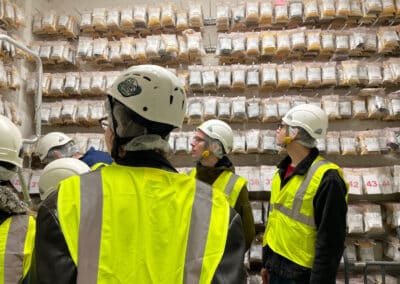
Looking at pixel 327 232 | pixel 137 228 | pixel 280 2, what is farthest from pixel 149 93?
pixel 280 2

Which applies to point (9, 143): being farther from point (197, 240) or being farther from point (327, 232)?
point (327, 232)

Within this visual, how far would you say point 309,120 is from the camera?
306 centimetres

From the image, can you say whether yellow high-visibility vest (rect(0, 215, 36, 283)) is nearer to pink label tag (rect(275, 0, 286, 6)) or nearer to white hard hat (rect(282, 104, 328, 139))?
white hard hat (rect(282, 104, 328, 139))

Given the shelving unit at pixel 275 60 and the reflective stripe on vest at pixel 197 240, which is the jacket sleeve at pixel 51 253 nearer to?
the reflective stripe on vest at pixel 197 240

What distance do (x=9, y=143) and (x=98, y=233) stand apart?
0.86 metres

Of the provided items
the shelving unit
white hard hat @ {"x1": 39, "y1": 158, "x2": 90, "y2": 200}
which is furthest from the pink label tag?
→ white hard hat @ {"x1": 39, "y1": 158, "x2": 90, "y2": 200}

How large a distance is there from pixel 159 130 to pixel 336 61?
160 inches

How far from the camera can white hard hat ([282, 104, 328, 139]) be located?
302 cm

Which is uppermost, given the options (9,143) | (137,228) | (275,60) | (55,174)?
(275,60)

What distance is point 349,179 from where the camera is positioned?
14.7 feet

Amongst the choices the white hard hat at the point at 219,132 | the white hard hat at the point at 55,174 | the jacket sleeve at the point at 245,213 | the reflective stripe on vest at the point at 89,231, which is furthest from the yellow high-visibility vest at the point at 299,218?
the reflective stripe on vest at the point at 89,231

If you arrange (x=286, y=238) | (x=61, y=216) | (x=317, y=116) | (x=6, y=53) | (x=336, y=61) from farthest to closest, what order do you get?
1. (x=336, y=61)
2. (x=6, y=53)
3. (x=317, y=116)
4. (x=286, y=238)
5. (x=61, y=216)

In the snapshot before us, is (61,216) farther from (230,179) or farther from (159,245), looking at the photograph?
(230,179)

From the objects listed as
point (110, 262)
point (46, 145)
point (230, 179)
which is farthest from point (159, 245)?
point (46, 145)
